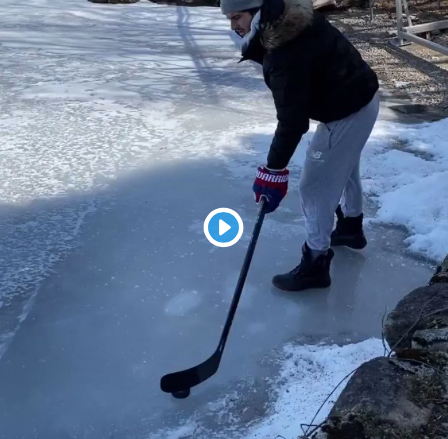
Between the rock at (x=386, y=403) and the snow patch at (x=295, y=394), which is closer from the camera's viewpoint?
the rock at (x=386, y=403)

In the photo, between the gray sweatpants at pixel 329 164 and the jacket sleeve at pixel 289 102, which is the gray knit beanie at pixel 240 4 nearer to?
the jacket sleeve at pixel 289 102

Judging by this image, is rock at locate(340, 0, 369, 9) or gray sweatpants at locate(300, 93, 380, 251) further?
rock at locate(340, 0, 369, 9)

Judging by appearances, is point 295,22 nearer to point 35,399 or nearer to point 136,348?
point 136,348

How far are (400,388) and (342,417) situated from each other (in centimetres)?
19

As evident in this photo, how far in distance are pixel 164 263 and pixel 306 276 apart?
0.72 m

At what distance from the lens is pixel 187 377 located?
2.69m

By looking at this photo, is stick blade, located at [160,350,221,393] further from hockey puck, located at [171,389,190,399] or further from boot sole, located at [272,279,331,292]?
boot sole, located at [272,279,331,292]

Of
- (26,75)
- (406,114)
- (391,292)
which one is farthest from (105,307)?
(26,75)

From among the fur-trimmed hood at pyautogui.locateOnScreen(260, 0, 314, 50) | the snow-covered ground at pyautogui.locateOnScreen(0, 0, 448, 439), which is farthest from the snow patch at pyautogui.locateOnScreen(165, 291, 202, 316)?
the fur-trimmed hood at pyautogui.locateOnScreen(260, 0, 314, 50)

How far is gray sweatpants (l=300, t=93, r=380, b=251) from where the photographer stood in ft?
10.7

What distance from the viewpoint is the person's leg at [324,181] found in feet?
10.7

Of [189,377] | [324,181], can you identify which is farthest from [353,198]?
[189,377]

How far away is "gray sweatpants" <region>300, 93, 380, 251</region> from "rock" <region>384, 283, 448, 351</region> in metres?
0.82

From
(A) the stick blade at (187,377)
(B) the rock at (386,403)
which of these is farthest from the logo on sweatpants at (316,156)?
(B) the rock at (386,403)
